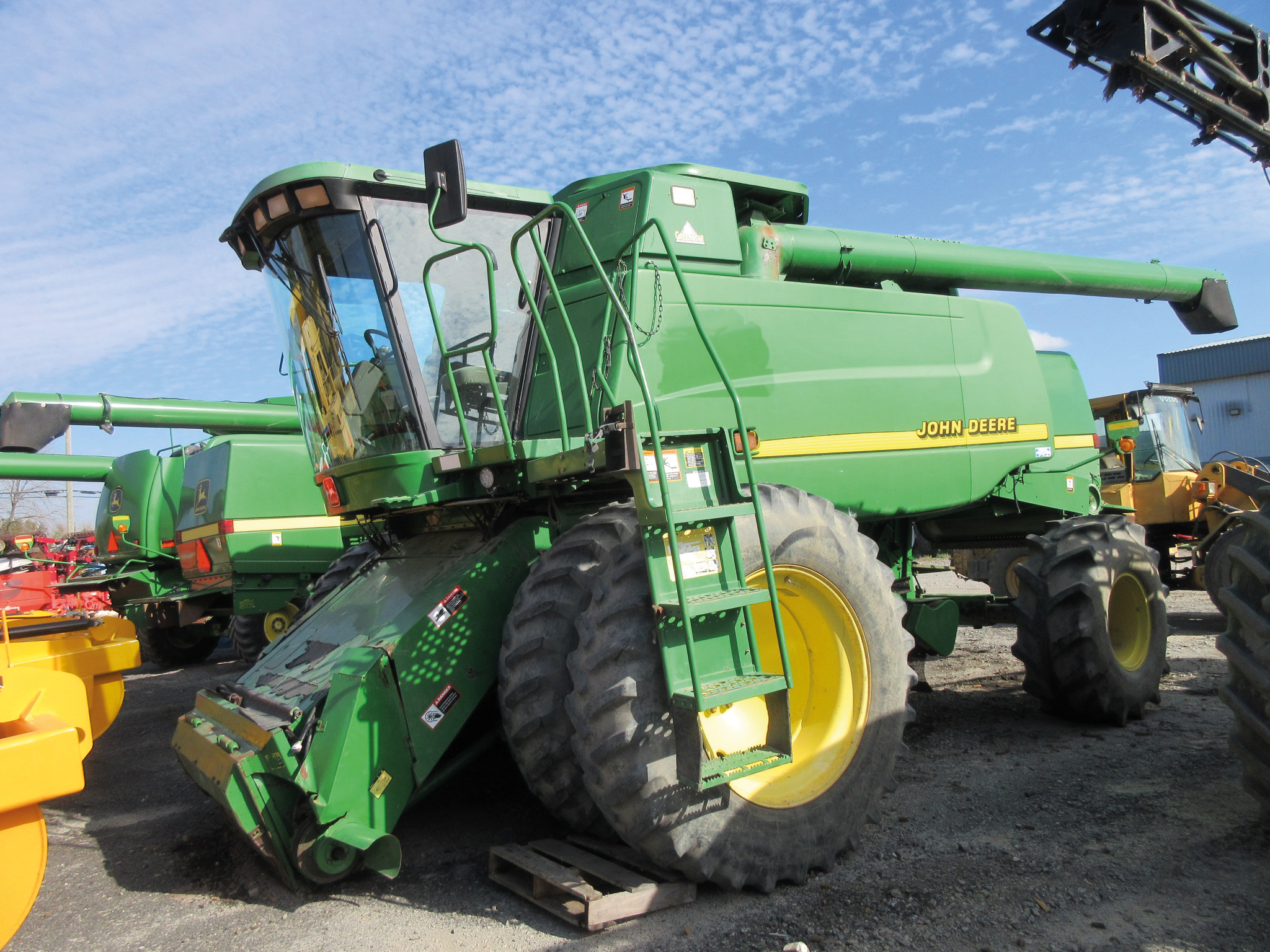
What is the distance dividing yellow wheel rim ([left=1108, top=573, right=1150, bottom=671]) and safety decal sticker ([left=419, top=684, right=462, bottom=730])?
4453mm

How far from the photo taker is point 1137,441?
10.9m

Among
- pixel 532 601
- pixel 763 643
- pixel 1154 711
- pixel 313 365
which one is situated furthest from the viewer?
pixel 1154 711

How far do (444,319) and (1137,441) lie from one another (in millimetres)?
9789

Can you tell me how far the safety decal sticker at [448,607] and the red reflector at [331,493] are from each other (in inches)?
50.7

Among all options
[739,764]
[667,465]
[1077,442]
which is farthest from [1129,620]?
[667,465]

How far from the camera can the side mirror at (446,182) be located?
3396 mm

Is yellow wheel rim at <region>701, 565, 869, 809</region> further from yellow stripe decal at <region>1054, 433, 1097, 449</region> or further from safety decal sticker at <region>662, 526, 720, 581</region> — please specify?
yellow stripe decal at <region>1054, 433, 1097, 449</region>

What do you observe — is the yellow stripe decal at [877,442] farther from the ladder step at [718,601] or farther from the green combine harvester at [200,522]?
the green combine harvester at [200,522]

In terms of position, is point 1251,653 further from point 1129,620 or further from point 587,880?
point 1129,620

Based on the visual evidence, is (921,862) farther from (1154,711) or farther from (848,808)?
(1154,711)

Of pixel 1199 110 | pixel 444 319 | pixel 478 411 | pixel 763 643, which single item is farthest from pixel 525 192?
pixel 1199 110

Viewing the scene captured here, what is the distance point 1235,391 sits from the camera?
33.9 m

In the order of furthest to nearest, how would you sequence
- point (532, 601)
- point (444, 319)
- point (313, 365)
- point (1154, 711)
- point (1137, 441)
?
point (1137, 441)
point (1154, 711)
point (313, 365)
point (444, 319)
point (532, 601)

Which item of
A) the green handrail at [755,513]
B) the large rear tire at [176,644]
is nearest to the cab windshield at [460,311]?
the green handrail at [755,513]
